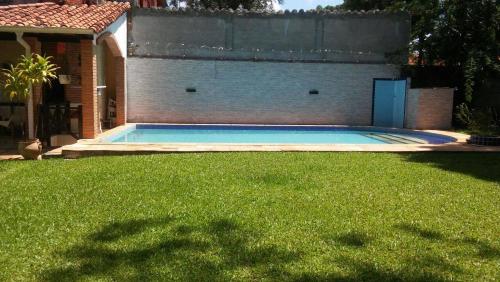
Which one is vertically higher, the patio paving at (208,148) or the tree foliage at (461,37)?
the tree foliage at (461,37)

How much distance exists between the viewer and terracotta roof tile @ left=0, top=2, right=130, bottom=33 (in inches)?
440

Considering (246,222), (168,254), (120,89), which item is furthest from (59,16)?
(168,254)

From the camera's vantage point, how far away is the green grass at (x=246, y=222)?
173 inches

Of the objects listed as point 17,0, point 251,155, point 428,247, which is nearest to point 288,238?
point 428,247

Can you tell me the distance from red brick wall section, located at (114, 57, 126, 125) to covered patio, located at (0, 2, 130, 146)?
3.54ft

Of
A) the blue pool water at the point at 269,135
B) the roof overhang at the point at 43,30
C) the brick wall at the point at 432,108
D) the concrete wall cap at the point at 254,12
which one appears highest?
the concrete wall cap at the point at 254,12

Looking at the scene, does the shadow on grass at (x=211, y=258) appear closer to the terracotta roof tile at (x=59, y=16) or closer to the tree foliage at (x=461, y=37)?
the terracotta roof tile at (x=59, y=16)

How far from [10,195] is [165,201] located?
2.21 meters

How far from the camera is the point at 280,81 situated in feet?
62.3

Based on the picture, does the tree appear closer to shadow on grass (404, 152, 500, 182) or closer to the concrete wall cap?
the concrete wall cap

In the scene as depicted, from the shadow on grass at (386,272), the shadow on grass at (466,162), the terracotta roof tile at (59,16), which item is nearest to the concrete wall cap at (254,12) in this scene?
the terracotta roof tile at (59,16)

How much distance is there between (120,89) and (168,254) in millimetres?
13429

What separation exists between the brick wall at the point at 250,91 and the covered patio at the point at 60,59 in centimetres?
263

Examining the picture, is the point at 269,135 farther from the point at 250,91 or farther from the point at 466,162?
the point at 466,162
